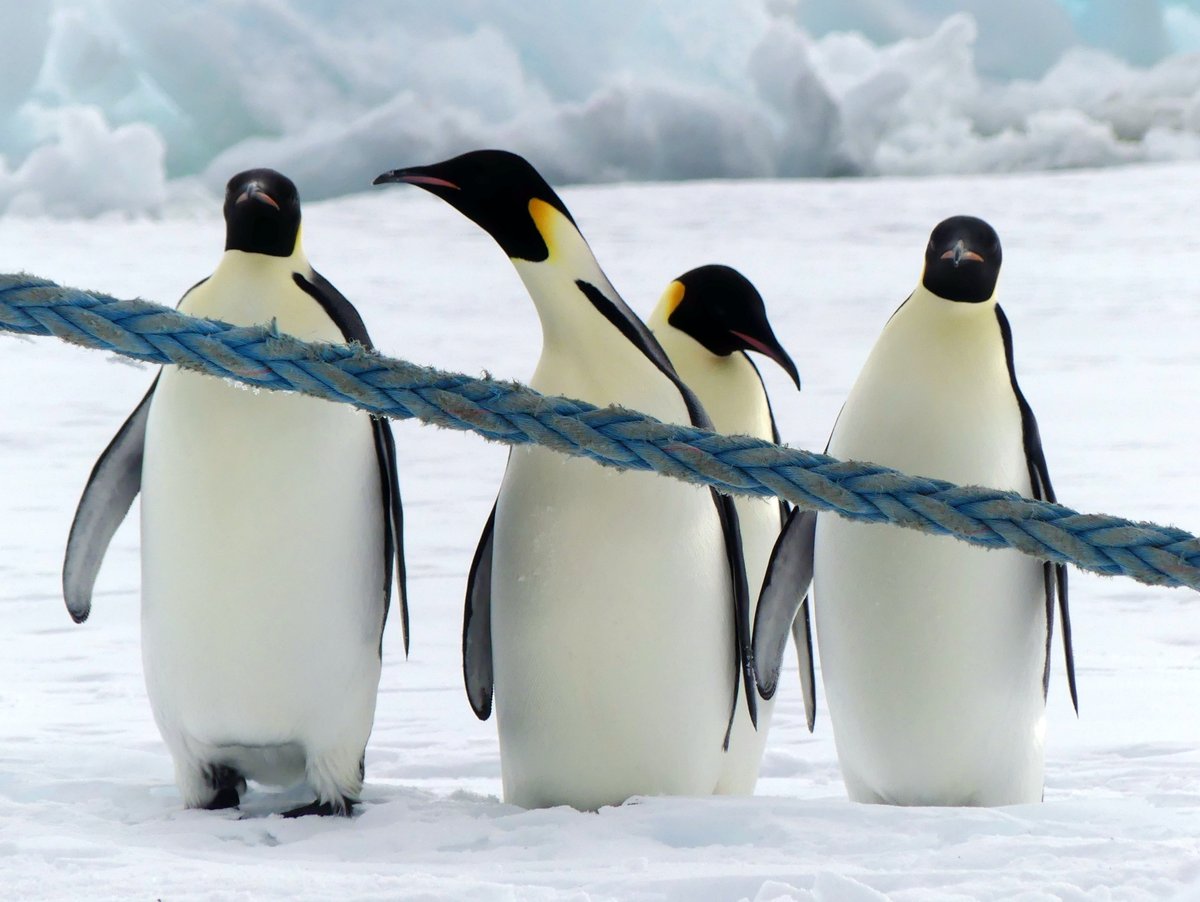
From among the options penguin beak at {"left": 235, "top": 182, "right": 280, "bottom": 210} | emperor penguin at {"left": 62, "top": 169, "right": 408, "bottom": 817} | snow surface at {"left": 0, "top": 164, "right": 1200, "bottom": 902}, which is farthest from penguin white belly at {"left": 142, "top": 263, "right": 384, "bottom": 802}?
penguin beak at {"left": 235, "top": 182, "right": 280, "bottom": 210}

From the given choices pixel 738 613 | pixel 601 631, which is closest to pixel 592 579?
pixel 601 631

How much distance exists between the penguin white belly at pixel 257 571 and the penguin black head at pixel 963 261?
68 centimetres

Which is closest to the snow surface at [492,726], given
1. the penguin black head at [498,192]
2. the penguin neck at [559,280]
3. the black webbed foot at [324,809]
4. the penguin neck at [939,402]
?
the black webbed foot at [324,809]

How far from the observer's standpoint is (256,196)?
158 cm

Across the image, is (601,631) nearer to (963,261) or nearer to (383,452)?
(383,452)

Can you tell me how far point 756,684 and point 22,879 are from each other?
2.52 feet

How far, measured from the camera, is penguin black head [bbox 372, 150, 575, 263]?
1.51 m

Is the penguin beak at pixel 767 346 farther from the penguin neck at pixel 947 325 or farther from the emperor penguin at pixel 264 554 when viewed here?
the emperor penguin at pixel 264 554

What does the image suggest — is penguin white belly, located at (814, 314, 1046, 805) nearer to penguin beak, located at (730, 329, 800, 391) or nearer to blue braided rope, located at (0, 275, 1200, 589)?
penguin beak, located at (730, 329, 800, 391)

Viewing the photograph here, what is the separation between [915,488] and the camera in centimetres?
112

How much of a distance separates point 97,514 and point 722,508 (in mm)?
729

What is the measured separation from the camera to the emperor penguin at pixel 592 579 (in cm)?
147

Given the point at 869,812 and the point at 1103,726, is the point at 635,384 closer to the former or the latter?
the point at 869,812

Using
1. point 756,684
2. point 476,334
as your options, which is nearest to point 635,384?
point 756,684
